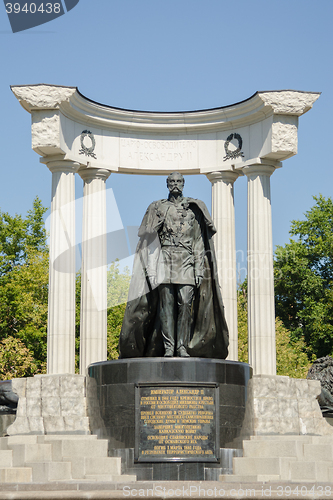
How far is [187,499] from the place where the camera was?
14.9 meters

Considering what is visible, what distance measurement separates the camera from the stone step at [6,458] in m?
19.4

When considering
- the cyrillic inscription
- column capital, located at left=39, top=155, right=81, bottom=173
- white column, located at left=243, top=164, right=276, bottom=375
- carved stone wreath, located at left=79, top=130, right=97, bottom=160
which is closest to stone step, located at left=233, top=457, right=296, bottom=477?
white column, located at left=243, top=164, right=276, bottom=375

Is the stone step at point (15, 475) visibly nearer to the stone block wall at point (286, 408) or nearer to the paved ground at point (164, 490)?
the paved ground at point (164, 490)

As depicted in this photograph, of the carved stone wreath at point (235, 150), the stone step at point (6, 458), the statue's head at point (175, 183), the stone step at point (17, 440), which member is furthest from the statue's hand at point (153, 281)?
the carved stone wreath at point (235, 150)

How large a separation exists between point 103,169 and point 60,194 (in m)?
2.80

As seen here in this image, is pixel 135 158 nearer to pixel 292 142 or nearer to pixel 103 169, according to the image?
pixel 103 169

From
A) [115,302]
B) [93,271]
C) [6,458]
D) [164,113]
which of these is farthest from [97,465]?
[115,302]

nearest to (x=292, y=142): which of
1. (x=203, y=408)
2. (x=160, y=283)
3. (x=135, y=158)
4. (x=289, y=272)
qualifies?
(x=135, y=158)

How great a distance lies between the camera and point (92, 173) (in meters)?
35.4

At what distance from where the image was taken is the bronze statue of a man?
2094 centimetres

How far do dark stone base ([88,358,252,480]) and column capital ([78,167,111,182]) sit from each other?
54.0 feet

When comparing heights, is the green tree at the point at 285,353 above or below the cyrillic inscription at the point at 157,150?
below

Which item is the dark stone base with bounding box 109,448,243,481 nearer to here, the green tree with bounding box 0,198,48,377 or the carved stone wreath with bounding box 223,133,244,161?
the carved stone wreath with bounding box 223,133,244,161

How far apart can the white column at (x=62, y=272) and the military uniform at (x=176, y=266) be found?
40.7 ft
